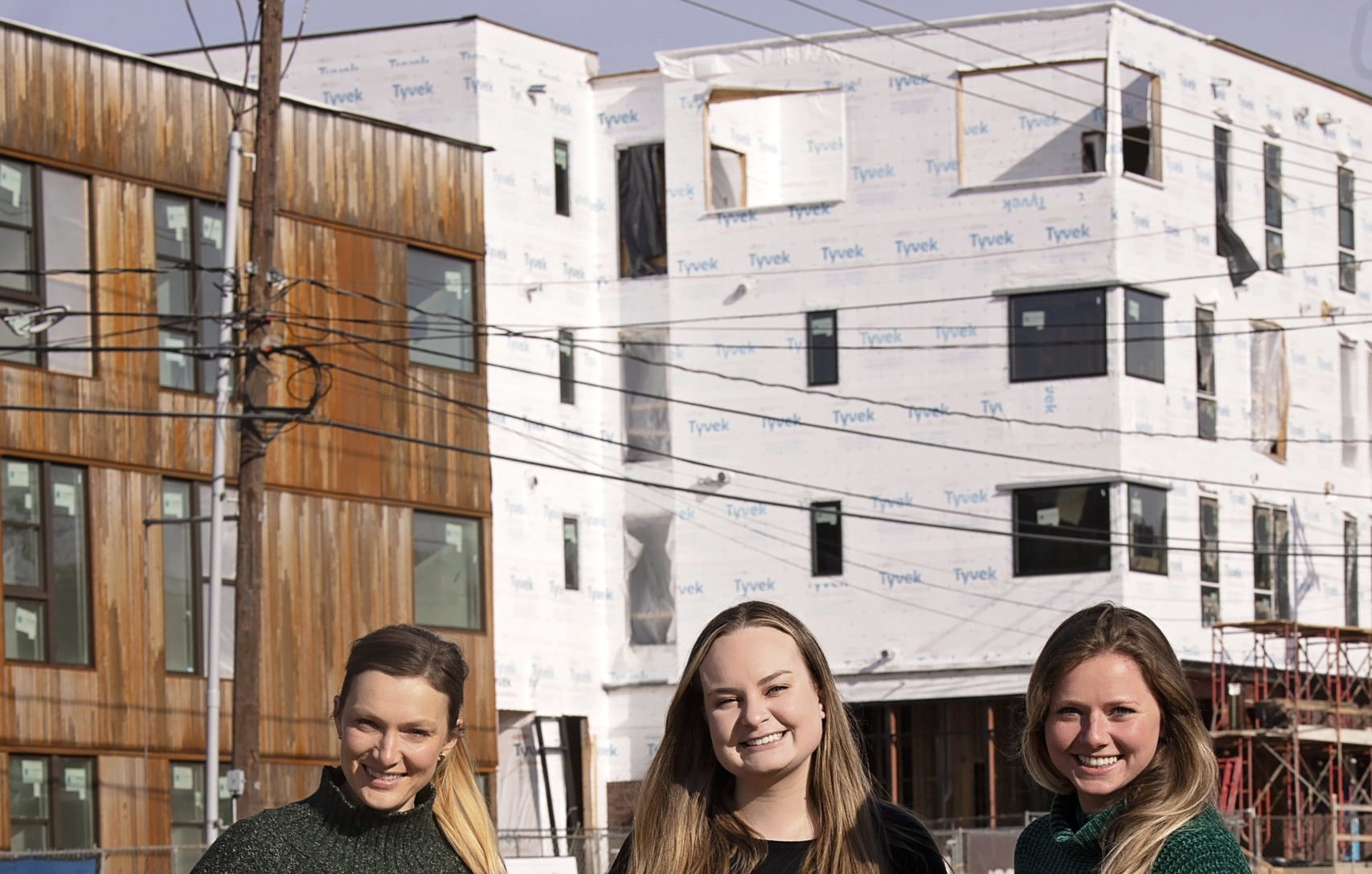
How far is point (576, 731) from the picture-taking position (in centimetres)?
3988

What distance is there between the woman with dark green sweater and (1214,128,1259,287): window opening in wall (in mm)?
35949

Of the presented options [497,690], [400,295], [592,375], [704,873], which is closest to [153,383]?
[400,295]

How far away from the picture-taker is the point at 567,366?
132 feet

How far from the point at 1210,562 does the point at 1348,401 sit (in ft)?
19.6

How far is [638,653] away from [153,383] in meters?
14.2

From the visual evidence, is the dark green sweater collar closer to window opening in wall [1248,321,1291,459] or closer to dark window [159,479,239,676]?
dark window [159,479,239,676]

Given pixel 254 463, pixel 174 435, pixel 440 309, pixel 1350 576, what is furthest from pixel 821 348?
pixel 254 463

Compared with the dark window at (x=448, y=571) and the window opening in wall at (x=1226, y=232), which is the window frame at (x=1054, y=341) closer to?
the window opening in wall at (x=1226, y=232)

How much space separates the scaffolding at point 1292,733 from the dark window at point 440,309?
1379cm

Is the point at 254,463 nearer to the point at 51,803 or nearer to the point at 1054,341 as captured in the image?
the point at 51,803

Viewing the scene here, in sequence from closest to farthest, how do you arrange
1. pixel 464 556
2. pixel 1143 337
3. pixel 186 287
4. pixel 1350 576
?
1. pixel 186 287
2. pixel 464 556
3. pixel 1143 337
4. pixel 1350 576

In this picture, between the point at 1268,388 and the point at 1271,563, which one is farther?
the point at 1268,388

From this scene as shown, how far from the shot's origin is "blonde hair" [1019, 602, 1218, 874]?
5.25 metres

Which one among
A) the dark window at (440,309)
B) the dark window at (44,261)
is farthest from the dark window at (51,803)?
the dark window at (440,309)
